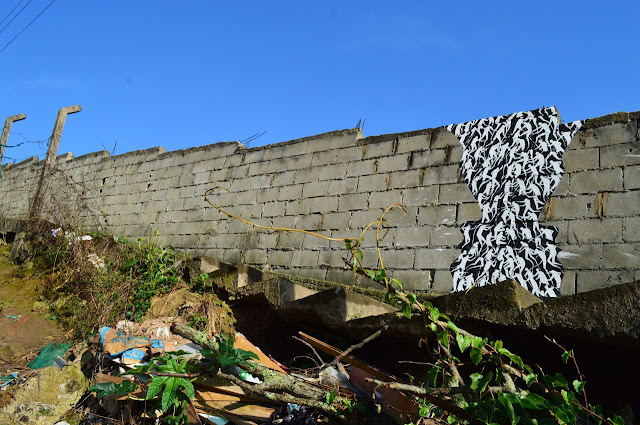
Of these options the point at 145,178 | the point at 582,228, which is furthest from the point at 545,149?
the point at 145,178

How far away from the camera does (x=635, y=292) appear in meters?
2.24

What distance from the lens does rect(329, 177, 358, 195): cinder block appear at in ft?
17.6

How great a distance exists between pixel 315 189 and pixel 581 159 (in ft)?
8.94

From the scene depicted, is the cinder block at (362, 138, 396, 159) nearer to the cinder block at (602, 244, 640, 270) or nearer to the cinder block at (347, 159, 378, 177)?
the cinder block at (347, 159, 378, 177)

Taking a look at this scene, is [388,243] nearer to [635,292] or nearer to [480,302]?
[480,302]

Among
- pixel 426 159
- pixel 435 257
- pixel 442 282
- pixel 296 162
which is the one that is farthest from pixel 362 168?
pixel 442 282

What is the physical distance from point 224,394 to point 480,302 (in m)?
1.71

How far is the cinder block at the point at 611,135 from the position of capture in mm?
3832

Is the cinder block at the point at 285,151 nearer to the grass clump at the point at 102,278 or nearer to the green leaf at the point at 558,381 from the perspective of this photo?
the grass clump at the point at 102,278

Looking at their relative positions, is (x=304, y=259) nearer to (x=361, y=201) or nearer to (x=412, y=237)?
(x=361, y=201)

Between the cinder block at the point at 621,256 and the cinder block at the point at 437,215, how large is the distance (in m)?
1.22

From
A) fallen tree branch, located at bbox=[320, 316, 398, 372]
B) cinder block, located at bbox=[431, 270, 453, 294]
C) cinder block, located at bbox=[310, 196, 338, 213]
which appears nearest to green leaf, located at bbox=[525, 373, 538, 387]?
fallen tree branch, located at bbox=[320, 316, 398, 372]

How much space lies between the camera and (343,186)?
546 cm

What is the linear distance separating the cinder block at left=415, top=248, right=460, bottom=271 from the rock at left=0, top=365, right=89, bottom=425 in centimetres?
297
